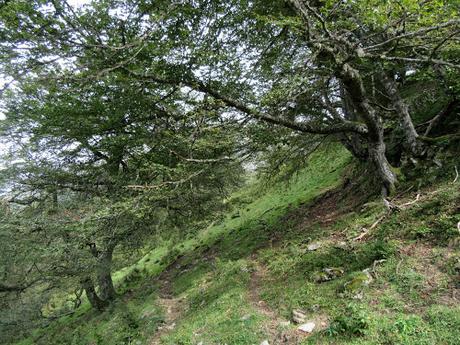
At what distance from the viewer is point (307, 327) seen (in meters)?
4.29

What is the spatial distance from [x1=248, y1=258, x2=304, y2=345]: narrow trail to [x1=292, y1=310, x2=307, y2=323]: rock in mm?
127

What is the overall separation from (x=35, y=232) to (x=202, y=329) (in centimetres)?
581

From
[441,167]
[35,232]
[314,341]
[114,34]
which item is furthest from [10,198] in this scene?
[441,167]

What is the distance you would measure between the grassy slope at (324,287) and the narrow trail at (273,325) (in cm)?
2

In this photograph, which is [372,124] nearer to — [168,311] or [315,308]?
[315,308]

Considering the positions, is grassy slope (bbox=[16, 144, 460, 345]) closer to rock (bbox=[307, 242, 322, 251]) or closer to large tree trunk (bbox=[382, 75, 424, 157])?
rock (bbox=[307, 242, 322, 251])

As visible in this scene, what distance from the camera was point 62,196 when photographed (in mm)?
10977

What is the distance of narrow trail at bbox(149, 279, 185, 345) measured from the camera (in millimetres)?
6594

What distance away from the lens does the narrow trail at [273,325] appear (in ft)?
14.0

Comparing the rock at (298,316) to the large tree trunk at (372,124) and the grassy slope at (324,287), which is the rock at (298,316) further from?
the large tree trunk at (372,124)

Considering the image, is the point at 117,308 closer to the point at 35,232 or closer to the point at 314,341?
the point at 35,232

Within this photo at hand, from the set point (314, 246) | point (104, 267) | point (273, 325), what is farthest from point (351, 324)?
point (104, 267)

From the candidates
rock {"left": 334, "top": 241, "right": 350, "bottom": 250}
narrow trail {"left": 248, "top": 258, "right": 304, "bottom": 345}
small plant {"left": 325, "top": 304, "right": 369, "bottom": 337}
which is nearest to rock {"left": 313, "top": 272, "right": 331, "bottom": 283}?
rock {"left": 334, "top": 241, "right": 350, "bottom": 250}

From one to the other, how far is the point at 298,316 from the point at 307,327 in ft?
1.15
